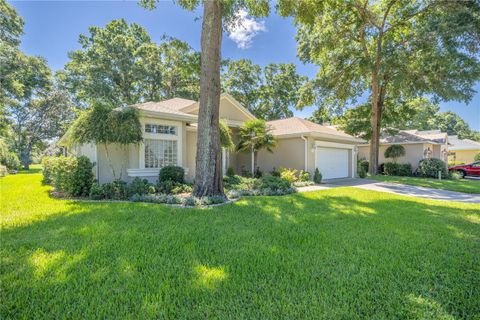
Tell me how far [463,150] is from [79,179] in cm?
3986

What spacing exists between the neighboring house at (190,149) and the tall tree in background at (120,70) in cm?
1173

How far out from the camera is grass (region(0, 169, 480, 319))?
2.34 m

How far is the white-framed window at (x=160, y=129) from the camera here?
10.0 meters

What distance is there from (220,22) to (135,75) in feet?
66.7

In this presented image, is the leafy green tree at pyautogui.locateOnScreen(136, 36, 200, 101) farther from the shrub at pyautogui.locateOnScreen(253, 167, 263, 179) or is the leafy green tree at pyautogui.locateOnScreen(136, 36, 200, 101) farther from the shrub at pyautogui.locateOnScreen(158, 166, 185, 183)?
the shrub at pyautogui.locateOnScreen(158, 166, 185, 183)

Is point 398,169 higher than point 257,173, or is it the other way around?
point 398,169

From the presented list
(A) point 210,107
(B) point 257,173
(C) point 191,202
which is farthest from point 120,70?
(C) point 191,202

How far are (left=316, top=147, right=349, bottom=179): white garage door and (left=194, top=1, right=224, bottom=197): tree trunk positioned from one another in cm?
838

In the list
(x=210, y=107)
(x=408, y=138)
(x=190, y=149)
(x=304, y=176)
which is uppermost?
(x=408, y=138)

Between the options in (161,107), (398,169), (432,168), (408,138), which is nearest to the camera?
(161,107)

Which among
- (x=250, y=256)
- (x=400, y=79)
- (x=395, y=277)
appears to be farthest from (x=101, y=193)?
(x=400, y=79)

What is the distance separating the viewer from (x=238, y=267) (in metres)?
3.12

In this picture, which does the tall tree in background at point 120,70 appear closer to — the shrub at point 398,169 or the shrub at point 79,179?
the shrub at point 79,179

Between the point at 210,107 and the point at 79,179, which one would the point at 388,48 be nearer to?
the point at 210,107
